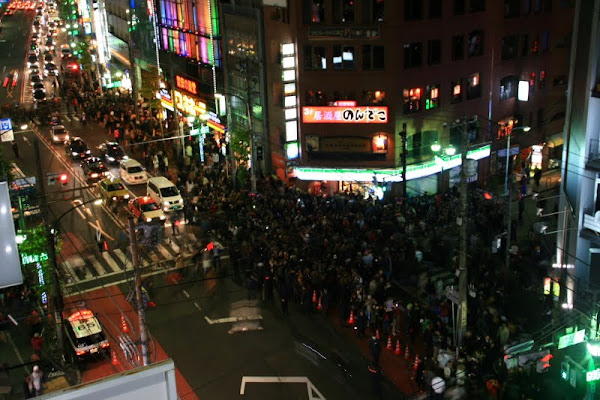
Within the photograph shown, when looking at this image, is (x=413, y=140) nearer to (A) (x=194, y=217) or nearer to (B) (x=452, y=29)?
(B) (x=452, y=29)

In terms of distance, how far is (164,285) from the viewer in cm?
3275

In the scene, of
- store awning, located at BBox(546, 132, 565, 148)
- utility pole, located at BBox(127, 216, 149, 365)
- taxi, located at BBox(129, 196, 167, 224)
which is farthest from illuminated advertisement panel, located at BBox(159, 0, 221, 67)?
utility pole, located at BBox(127, 216, 149, 365)

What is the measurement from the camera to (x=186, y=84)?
59.9m

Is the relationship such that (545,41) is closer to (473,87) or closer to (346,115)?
(473,87)

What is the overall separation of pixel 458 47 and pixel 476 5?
2786 mm

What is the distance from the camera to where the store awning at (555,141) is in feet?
167

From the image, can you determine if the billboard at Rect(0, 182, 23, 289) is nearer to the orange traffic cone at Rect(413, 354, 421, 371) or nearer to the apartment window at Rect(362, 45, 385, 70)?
the orange traffic cone at Rect(413, 354, 421, 371)

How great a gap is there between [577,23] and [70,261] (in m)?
26.2

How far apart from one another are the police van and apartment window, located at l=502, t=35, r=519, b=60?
32046 mm

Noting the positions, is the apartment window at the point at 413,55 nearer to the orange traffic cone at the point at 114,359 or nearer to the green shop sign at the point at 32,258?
the green shop sign at the point at 32,258

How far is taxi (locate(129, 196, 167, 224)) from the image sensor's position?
131 feet

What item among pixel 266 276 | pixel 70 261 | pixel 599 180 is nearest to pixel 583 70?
pixel 599 180

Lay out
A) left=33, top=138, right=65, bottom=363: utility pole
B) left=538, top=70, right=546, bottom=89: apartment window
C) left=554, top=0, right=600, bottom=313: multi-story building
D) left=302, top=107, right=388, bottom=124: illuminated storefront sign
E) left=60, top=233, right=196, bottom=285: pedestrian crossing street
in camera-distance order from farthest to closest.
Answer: left=538, top=70, right=546, bottom=89: apartment window
left=302, top=107, right=388, bottom=124: illuminated storefront sign
left=60, top=233, right=196, bottom=285: pedestrian crossing street
left=554, top=0, right=600, bottom=313: multi-story building
left=33, top=138, right=65, bottom=363: utility pole

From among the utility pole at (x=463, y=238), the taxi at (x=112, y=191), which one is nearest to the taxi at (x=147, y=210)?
the taxi at (x=112, y=191)
